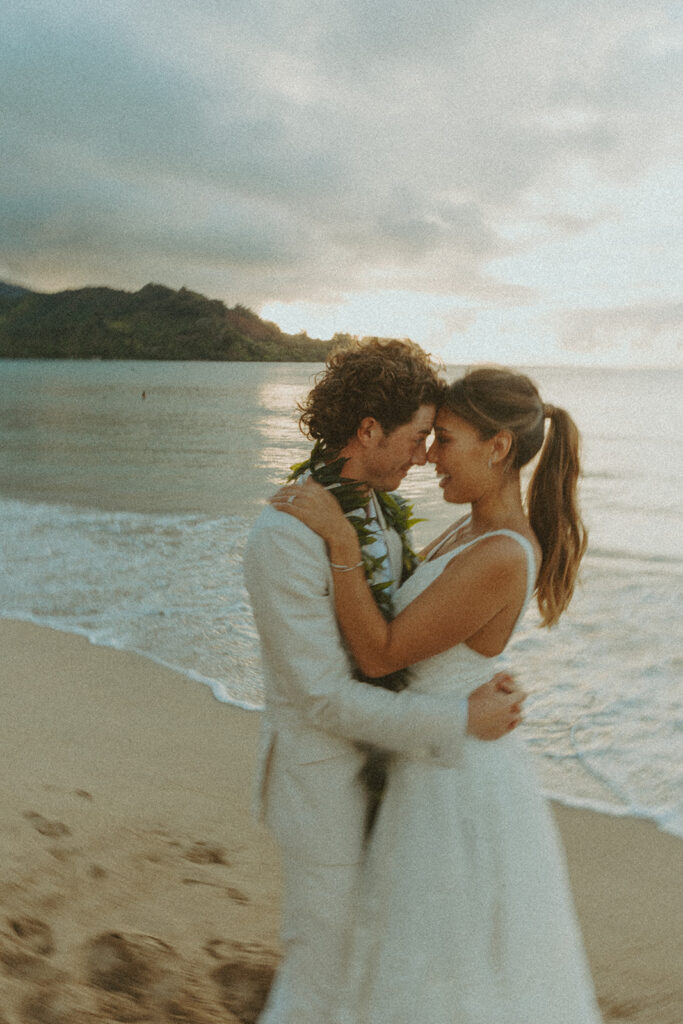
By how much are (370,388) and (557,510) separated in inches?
28.6

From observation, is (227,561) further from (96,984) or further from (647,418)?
(647,418)

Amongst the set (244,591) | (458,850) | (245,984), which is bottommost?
(245,984)

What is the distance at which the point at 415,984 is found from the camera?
209 centimetres

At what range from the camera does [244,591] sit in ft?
30.3

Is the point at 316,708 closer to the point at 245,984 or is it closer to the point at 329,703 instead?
the point at 329,703

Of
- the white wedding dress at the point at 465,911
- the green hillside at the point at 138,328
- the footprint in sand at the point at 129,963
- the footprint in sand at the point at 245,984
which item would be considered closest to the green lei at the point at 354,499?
the white wedding dress at the point at 465,911

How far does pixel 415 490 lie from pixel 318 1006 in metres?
16.2

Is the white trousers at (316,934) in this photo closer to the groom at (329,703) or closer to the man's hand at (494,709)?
the groom at (329,703)

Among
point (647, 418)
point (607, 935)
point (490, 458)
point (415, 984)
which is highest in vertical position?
point (647, 418)

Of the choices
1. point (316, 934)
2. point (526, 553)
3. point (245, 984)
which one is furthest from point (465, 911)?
point (245, 984)

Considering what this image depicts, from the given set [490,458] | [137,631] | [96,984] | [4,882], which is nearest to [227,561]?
[137,631]

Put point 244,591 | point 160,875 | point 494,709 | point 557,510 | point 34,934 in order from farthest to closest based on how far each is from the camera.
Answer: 1. point 244,591
2. point 160,875
3. point 34,934
4. point 557,510
5. point 494,709

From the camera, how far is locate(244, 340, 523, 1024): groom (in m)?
2.04

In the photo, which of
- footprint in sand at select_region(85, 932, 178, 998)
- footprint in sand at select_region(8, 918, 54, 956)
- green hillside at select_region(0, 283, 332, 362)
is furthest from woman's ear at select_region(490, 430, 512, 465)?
green hillside at select_region(0, 283, 332, 362)
